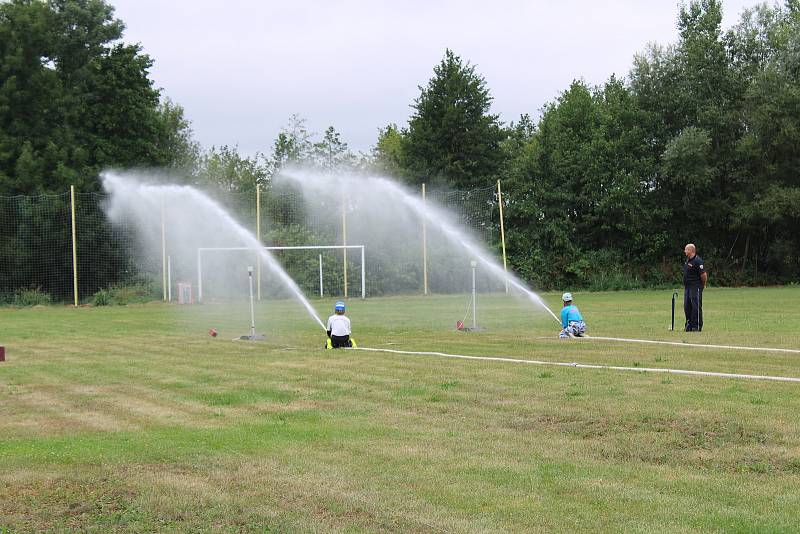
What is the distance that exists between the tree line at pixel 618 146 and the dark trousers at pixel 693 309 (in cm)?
2472

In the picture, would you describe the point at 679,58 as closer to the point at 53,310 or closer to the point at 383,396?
the point at 53,310

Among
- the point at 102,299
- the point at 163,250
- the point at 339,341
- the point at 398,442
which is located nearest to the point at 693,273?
the point at 339,341

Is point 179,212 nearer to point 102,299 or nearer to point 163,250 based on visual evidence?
point 163,250

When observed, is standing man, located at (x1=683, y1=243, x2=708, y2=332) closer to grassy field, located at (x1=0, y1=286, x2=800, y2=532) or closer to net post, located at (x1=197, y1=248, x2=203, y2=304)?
grassy field, located at (x1=0, y1=286, x2=800, y2=532)

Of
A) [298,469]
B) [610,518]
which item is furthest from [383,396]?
[610,518]

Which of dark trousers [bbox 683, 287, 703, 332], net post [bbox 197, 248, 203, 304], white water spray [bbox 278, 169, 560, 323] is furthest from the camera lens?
white water spray [bbox 278, 169, 560, 323]

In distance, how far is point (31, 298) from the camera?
4097cm

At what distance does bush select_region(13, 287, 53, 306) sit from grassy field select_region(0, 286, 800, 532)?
82.6ft

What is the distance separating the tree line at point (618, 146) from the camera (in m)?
46.0

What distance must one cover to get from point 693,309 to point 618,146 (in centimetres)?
3027

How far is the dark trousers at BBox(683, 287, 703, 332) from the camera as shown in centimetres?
2052

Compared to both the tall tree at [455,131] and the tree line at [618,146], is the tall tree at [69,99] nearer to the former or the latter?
the tree line at [618,146]

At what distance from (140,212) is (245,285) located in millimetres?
6518

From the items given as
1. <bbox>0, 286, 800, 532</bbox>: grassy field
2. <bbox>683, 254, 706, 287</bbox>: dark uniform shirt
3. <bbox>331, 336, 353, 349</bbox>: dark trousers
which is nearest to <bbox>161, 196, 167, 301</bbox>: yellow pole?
<bbox>0, 286, 800, 532</bbox>: grassy field
